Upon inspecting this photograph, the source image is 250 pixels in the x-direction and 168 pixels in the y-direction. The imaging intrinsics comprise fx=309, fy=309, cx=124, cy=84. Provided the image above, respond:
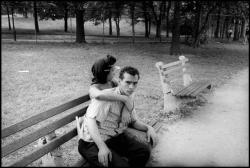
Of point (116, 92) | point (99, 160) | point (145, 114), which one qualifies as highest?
point (116, 92)

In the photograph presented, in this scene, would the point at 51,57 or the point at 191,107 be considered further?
the point at 51,57

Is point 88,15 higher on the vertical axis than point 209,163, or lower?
higher

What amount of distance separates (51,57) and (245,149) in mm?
10580

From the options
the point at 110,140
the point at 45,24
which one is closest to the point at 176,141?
the point at 110,140

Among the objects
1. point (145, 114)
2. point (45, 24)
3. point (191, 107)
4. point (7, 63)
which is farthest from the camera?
point (45, 24)

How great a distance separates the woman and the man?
50 mm

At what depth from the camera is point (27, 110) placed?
587cm

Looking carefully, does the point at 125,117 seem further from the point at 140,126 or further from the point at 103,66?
the point at 103,66

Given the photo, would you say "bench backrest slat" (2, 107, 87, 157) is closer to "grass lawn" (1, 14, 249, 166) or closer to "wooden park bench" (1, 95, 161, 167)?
"wooden park bench" (1, 95, 161, 167)

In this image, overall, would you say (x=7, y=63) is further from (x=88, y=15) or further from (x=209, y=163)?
(x=88, y=15)

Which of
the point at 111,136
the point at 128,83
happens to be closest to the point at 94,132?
the point at 111,136

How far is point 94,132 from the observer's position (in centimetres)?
252

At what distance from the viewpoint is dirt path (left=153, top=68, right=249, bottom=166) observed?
373cm

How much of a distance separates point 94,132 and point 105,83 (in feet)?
1.93
